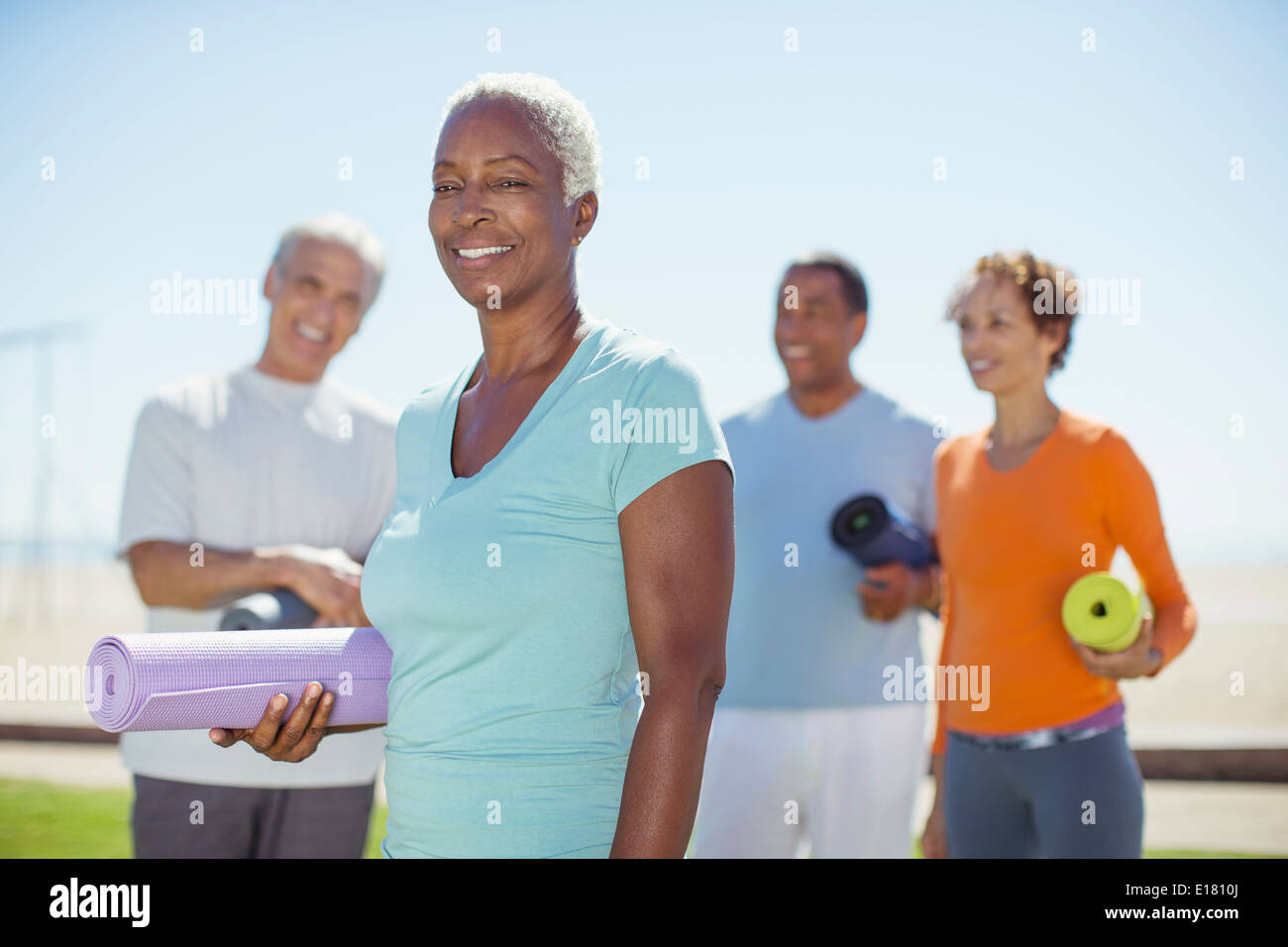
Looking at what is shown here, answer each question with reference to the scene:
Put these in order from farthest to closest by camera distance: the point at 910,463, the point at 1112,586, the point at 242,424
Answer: the point at 910,463 < the point at 242,424 < the point at 1112,586

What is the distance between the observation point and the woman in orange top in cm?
253

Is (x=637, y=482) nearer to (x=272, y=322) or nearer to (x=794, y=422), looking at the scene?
(x=272, y=322)

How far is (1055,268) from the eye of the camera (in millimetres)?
2922

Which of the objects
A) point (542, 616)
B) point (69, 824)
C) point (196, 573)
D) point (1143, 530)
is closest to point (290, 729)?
point (542, 616)

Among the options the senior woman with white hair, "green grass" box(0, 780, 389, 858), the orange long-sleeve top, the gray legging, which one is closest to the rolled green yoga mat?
the orange long-sleeve top

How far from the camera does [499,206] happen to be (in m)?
1.59

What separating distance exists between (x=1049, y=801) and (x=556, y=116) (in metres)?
1.90

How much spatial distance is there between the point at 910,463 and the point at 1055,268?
74cm

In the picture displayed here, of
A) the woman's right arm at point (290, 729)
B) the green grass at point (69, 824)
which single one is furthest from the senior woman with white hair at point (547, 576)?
the green grass at point (69, 824)

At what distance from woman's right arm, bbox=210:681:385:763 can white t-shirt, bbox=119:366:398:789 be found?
2.64 feet

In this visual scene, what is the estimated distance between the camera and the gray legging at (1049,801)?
2455mm

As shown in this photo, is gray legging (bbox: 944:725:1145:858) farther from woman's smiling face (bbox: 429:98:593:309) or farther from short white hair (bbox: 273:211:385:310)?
short white hair (bbox: 273:211:385:310)

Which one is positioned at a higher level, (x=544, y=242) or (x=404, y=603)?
(x=544, y=242)
